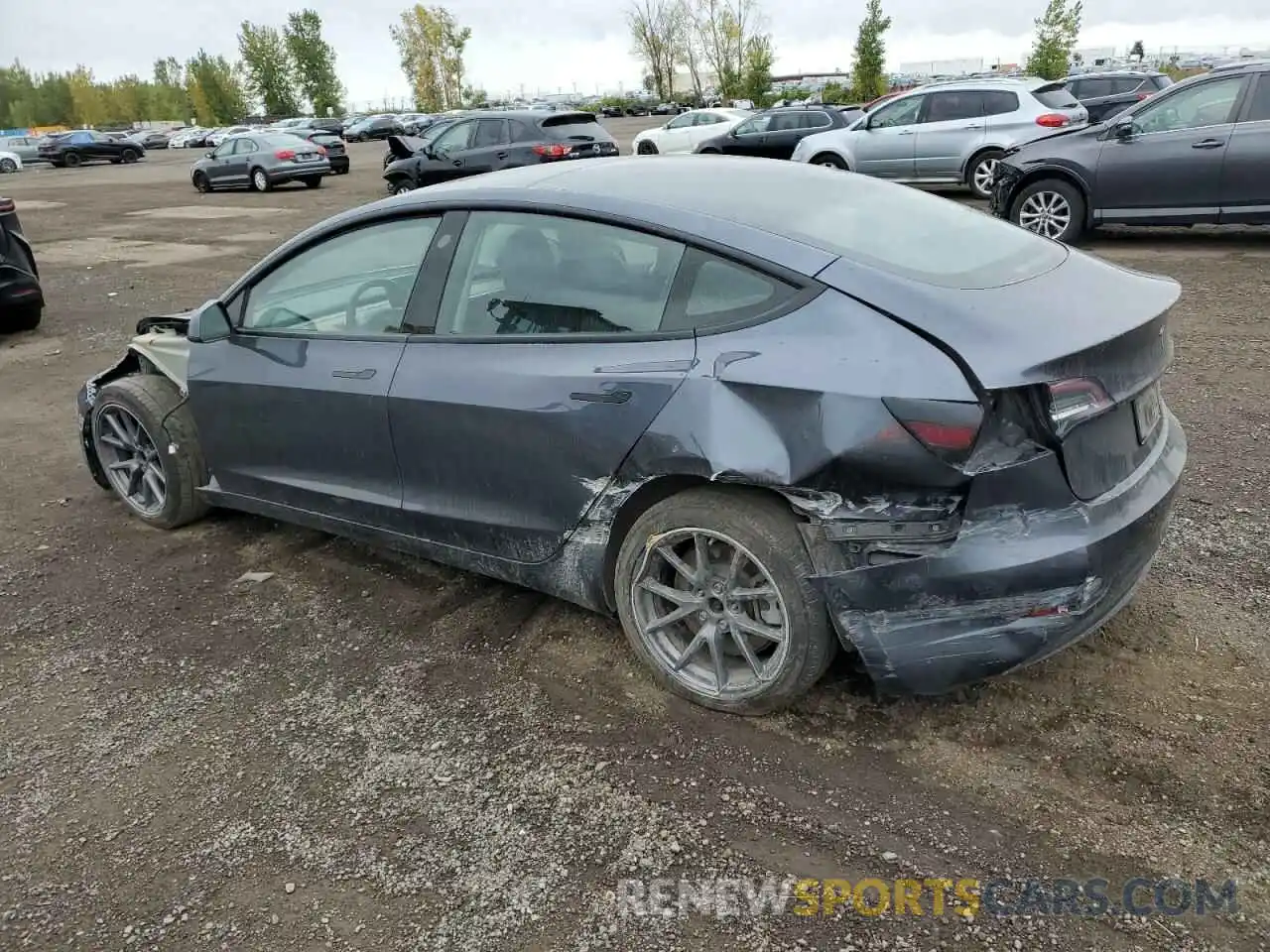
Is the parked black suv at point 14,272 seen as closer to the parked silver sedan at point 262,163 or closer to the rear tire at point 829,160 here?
the rear tire at point 829,160

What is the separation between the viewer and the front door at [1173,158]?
8859mm

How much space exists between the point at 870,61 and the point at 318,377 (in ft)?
138

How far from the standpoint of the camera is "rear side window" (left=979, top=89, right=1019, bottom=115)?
1362cm

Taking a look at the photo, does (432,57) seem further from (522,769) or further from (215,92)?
(522,769)

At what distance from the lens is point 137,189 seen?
25812mm

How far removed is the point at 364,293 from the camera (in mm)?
3635

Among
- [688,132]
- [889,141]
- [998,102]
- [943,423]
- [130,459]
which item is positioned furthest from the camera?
[688,132]

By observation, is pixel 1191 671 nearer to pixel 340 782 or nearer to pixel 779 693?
pixel 779 693

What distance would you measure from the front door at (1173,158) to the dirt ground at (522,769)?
6087 mm

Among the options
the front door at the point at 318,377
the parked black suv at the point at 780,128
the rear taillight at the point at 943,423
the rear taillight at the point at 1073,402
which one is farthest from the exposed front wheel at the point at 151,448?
the parked black suv at the point at 780,128

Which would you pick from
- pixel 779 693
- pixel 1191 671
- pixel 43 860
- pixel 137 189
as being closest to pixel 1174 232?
pixel 1191 671

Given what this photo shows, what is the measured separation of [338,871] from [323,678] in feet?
3.13

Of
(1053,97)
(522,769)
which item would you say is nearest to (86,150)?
(1053,97)

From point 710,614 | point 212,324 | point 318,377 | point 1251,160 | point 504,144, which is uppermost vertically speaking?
point 504,144
